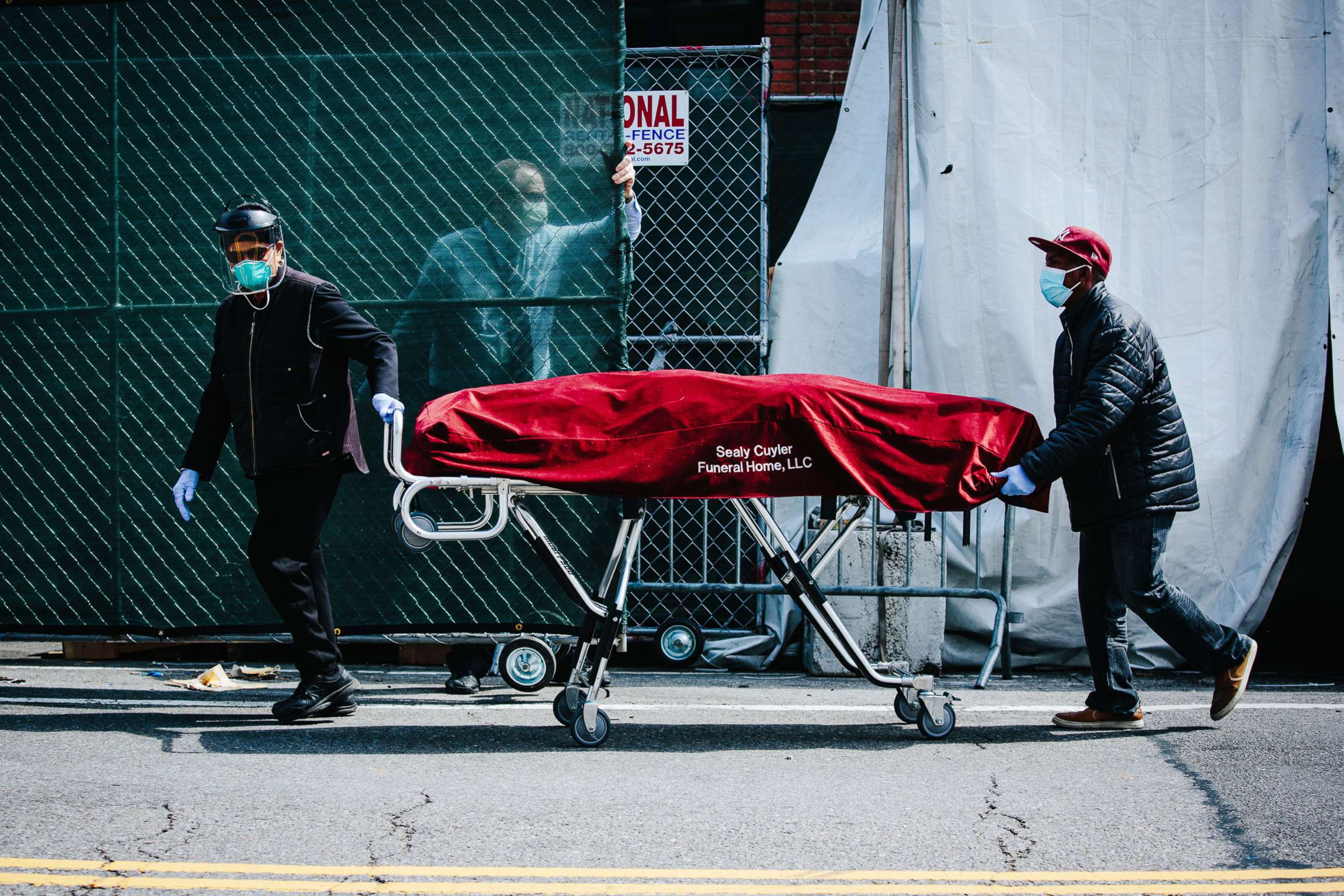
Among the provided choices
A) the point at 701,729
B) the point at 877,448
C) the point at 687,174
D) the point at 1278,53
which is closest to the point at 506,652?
the point at 701,729

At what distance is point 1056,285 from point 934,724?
1.98 meters

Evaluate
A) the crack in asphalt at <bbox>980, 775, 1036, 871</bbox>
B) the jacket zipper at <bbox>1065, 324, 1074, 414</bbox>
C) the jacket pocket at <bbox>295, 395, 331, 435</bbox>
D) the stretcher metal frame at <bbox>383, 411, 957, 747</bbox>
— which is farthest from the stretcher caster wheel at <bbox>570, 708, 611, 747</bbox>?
the jacket zipper at <bbox>1065, 324, 1074, 414</bbox>

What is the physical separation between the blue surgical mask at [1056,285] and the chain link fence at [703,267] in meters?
2.18

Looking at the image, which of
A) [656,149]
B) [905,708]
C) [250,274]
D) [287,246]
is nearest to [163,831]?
[250,274]

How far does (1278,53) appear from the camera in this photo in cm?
689

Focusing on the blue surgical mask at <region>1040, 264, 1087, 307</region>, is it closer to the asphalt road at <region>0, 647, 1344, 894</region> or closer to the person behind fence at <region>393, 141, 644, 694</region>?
the asphalt road at <region>0, 647, 1344, 894</region>

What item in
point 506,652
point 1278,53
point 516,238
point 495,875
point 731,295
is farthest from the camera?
point 731,295

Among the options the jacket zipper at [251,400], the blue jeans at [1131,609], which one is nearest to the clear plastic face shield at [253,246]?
the jacket zipper at [251,400]

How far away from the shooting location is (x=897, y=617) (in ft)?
22.4

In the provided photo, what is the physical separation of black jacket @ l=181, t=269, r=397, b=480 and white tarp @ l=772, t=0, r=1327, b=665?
3.31m

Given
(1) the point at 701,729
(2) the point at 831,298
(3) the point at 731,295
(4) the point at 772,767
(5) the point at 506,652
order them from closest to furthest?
(4) the point at 772,767, (1) the point at 701,729, (5) the point at 506,652, (2) the point at 831,298, (3) the point at 731,295

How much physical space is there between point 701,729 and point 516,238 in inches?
105

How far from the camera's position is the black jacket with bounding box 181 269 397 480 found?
5305 millimetres

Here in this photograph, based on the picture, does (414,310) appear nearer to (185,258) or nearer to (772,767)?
(185,258)
